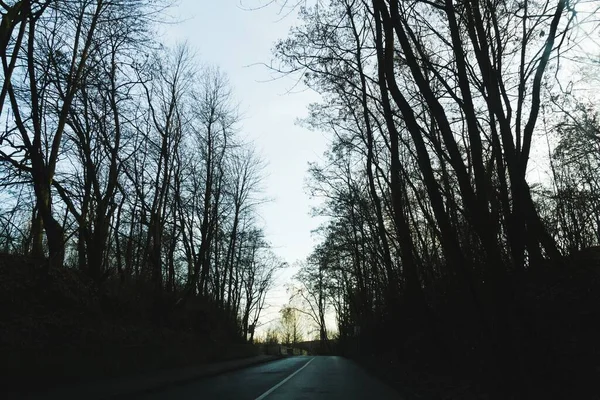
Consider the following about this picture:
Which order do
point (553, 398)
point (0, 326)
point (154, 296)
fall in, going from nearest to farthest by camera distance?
point (553, 398) < point (0, 326) < point (154, 296)

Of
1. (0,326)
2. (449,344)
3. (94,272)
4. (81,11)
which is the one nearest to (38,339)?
(0,326)

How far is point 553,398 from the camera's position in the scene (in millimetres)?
6434

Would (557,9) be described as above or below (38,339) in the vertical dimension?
above

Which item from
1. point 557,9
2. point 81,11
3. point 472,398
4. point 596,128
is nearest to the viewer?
point 472,398

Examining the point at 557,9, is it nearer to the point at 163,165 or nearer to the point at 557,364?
the point at 557,364

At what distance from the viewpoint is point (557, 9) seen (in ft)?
32.0

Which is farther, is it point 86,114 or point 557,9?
point 86,114

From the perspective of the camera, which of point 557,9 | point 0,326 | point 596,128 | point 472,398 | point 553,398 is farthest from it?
point 596,128

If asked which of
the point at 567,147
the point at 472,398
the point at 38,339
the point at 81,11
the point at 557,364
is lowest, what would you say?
the point at 472,398

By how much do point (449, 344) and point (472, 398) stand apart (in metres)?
5.42

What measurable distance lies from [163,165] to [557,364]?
21048mm

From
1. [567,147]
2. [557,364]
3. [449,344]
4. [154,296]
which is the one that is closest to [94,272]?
[154,296]

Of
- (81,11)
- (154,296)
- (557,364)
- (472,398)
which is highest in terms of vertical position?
(81,11)

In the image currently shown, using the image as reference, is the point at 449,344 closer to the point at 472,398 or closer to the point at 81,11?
the point at 472,398
